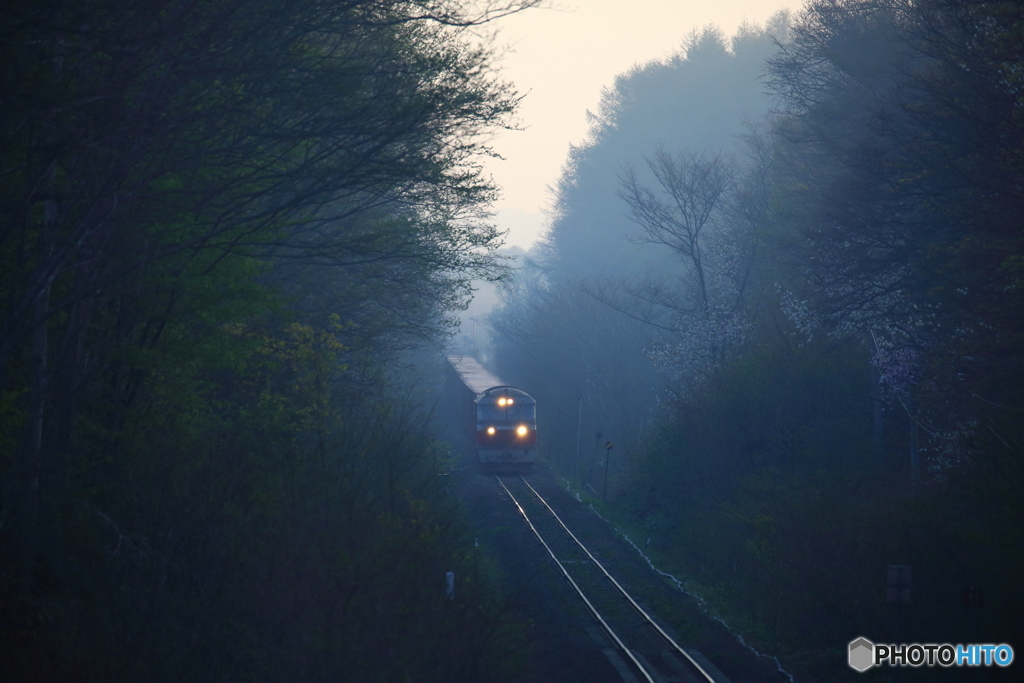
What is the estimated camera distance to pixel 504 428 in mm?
30344

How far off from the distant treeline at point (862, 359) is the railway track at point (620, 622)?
161 cm

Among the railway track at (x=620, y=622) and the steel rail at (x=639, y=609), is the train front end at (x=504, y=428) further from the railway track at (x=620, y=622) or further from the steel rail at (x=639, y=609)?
the railway track at (x=620, y=622)

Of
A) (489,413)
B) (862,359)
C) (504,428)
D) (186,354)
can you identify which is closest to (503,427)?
(504,428)

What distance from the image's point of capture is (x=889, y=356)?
18609 millimetres

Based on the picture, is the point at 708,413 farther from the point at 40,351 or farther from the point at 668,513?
the point at 40,351

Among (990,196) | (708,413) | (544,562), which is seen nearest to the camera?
(990,196)

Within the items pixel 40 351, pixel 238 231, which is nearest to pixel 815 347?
pixel 238 231

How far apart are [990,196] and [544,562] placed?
11690 mm

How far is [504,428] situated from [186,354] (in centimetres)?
2101

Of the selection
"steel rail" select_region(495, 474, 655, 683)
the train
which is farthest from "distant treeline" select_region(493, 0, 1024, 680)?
the train

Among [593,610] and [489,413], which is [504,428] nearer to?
[489,413]

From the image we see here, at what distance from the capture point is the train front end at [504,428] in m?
30.1

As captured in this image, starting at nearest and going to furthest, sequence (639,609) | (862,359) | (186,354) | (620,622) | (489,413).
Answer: (186,354) → (620,622) → (639,609) → (862,359) → (489,413)

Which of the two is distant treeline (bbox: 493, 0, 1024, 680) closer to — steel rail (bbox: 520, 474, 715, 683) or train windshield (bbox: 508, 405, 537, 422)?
steel rail (bbox: 520, 474, 715, 683)
